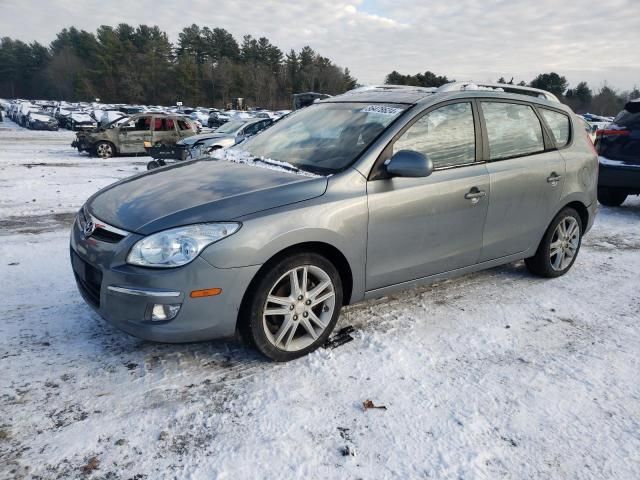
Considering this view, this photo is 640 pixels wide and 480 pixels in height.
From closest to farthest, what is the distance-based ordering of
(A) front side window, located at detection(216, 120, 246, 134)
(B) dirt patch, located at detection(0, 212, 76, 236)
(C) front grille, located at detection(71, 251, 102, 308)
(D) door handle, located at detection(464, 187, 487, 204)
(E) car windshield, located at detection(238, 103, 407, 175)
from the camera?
(C) front grille, located at detection(71, 251, 102, 308), (E) car windshield, located at detection(238, 103, 407, 175), (D) door handle, located at detection(464, 187, 487, 204), (B) dirt patch, located at detection(0, 212, 76, 236), (A) front side window, located at detection(216, 120, 246, 134)

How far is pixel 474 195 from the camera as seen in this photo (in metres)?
3.71

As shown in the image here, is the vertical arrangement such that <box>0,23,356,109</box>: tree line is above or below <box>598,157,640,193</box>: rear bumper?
above

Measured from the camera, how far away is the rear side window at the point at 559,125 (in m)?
4.52

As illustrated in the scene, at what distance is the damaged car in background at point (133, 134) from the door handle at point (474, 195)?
579 inches

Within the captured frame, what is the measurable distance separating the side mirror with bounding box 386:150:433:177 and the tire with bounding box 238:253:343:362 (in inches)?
30.0

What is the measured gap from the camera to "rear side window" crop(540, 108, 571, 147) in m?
4.52

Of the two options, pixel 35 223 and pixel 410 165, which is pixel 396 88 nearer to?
pixel 410 165

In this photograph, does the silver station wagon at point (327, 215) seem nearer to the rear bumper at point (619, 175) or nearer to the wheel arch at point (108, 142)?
the rear bumper at point (619, 175)

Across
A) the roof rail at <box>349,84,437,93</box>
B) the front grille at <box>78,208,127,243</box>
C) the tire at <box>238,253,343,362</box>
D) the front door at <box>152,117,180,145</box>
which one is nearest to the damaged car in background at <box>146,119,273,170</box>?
the front door at <box>152,117,180,145</box>

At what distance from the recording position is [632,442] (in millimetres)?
2391

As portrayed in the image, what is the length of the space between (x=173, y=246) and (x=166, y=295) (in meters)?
0.27

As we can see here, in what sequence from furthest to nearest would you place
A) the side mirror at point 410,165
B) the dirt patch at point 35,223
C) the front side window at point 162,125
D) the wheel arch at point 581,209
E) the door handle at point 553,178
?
the front side window at point 162,125 → the dirt patch at point 35,223 → the wheel arch at point 581,209 → the door handle at point 553,178 → the side mirror at point 410,165

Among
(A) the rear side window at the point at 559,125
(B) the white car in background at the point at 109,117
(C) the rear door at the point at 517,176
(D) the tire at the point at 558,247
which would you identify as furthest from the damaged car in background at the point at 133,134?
(D) the tire at the point at 558,247

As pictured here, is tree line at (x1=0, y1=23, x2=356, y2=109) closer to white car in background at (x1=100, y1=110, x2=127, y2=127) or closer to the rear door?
white car in background at (x1=100, y1=110, x2=127, y2=127)
